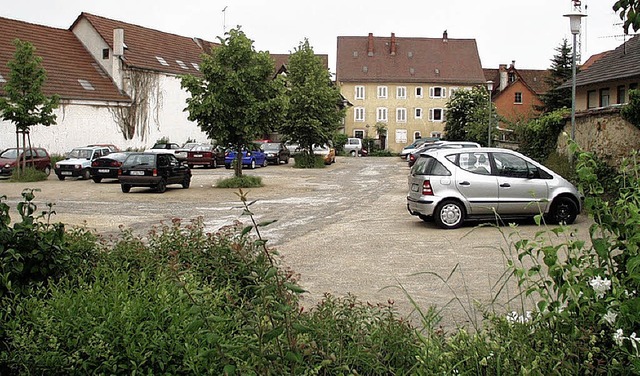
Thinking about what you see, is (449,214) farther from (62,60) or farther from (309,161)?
(62,60)

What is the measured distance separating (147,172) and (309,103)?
69.1ft

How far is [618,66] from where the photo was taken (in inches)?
1363

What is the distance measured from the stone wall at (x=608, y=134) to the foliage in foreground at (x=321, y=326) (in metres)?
15.7

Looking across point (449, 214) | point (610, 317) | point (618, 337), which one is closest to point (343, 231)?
point (449, 214)

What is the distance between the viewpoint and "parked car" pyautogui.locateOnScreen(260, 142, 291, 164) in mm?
51344

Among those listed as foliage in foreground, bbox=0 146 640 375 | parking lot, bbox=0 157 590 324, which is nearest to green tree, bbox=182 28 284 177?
Answer: parking lot, bbox=0 157 590 324

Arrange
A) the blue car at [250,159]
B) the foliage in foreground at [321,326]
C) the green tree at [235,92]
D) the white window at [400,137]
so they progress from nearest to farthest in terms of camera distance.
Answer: the foliage in foreground at [321,326]
the green tree at [235,92]
the blue car at [250,159]
the white window at [400,137]

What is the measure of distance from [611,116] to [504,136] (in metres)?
25.0

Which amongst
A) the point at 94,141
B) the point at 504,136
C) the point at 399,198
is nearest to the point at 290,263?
the point at 399,198

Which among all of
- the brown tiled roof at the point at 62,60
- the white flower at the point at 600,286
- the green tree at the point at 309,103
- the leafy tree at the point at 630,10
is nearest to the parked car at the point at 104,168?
the brown tiled roof at the point at 62,60

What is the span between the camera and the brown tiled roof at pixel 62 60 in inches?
1833

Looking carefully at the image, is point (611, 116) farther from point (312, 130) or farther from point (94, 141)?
point (94, 141)

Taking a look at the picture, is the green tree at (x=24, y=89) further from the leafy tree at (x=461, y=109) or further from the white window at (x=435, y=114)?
the white window at (x=435, y=114)

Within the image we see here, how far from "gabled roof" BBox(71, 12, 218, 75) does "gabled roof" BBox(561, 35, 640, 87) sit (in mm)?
26001
